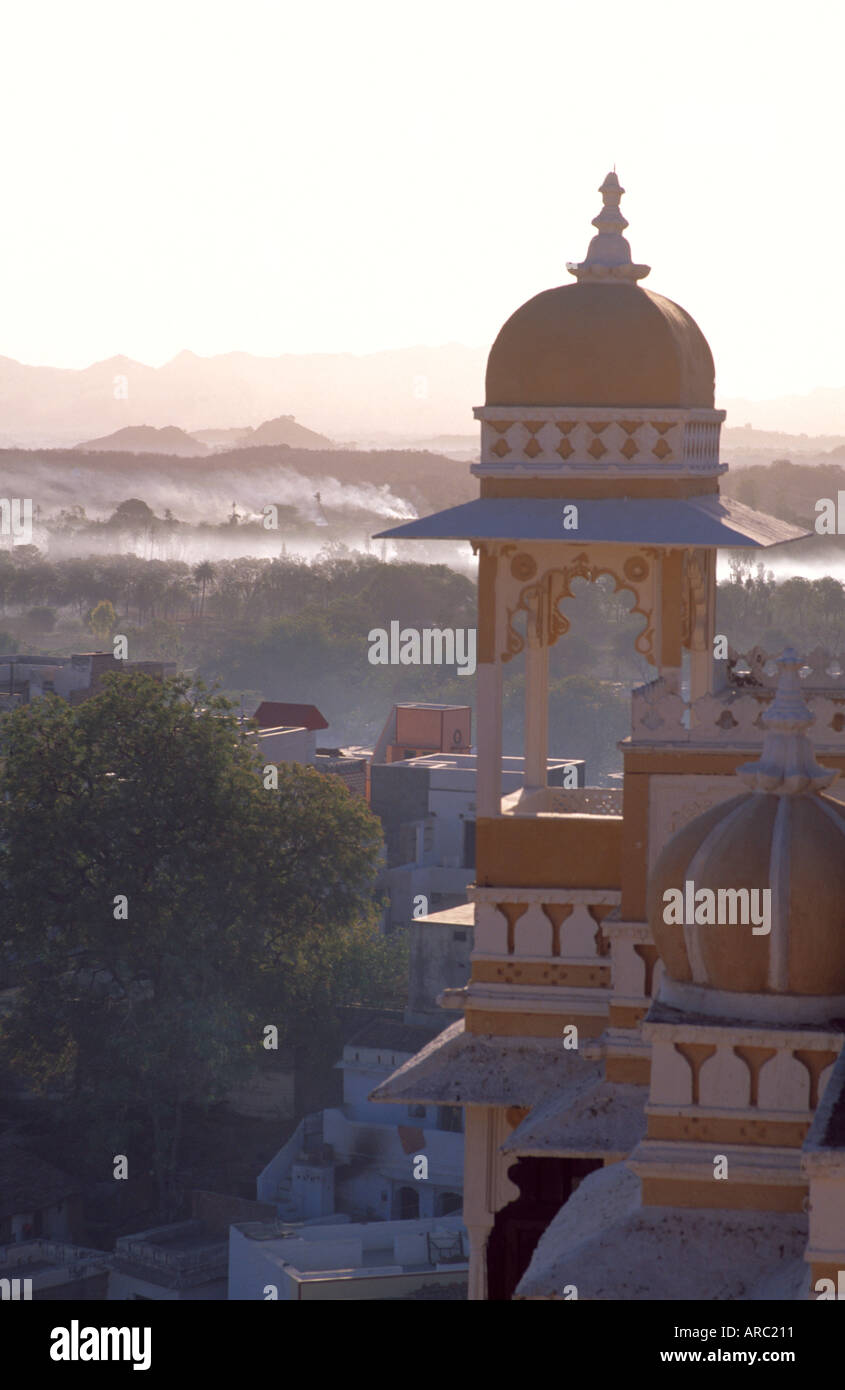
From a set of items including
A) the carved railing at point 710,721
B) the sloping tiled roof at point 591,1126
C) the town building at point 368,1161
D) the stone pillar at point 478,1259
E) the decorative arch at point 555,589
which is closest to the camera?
the sloping tiled roof at point 591,1126

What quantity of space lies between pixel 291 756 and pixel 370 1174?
68.9ft

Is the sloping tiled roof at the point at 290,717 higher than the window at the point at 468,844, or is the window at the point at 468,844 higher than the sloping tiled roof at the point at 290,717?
the sloping tiled roof at the point at 290,717

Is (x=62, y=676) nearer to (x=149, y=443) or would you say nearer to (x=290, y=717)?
(x=290, y=717)

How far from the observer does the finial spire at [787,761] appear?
10.4 metres

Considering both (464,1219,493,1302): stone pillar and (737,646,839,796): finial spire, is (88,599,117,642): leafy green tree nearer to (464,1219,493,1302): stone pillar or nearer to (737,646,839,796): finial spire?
(464,1219,493,1302): stone pillar

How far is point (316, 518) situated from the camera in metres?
149

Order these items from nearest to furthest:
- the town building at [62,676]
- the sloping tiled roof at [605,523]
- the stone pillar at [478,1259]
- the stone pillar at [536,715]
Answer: the sloping tiled roof at [605,523] → the stone pillar at [478,1259] → the stone pillar at [536,715] → the town building at [62,676]

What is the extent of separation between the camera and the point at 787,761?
10.4m

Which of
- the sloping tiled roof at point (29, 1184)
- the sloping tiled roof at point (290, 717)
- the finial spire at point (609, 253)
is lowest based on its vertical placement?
the sloping tiled roof at point (29, 1184)

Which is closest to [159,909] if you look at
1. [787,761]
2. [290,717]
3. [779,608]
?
[290,717]

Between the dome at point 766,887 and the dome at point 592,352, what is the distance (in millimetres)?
3697
